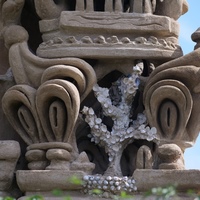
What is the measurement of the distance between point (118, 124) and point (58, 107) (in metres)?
0.47

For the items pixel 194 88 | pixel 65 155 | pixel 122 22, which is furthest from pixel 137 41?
pixel 65 155

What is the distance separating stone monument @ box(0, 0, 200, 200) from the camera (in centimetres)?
590

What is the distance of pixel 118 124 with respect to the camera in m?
6.09

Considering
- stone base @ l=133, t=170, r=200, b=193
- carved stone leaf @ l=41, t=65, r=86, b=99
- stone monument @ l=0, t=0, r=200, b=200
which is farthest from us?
carved stone leaf @ l=41, t=65, r=86, b=99

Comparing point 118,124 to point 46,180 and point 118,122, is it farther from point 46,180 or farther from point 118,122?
Result: point 46,180

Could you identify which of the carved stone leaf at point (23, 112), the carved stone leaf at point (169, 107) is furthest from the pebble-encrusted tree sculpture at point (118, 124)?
the carved stone leaf at point (23, 112)

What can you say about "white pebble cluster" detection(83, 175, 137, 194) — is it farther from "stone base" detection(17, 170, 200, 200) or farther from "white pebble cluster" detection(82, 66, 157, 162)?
"white pebble cluster" detection(82, 66, 157, 162)

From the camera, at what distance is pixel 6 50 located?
6.68 m

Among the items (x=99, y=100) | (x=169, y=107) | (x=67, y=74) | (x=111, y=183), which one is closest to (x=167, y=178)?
(x=111, y=183)

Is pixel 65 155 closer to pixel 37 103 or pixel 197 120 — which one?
pixel 37 103

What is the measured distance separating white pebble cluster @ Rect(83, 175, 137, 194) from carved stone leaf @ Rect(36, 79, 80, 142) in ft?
1.28

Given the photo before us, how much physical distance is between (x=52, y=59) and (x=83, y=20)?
38cm

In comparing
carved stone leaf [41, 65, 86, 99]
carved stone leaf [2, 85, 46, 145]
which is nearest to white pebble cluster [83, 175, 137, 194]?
carved stone leaf [2, 85, 46, 145]

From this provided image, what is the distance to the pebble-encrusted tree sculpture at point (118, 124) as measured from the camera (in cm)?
603
